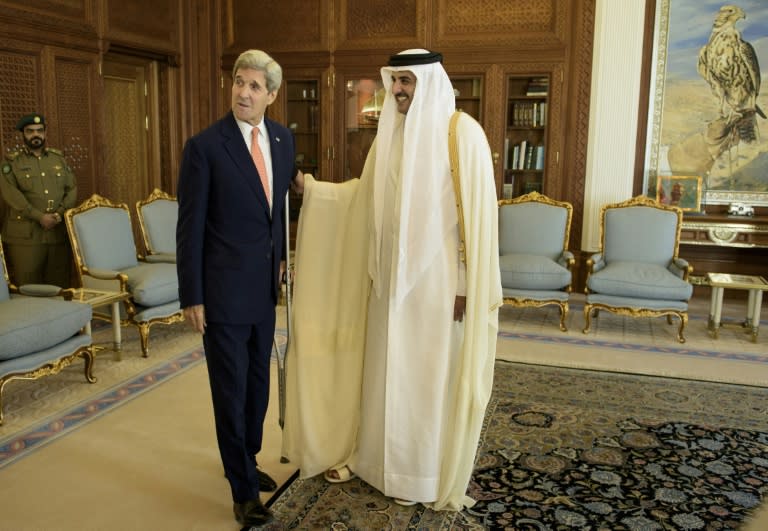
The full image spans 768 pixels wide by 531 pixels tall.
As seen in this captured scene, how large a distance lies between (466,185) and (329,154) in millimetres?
4830

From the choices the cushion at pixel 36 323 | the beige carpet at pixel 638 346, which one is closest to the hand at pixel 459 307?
the beige carpet at pixel 638 346

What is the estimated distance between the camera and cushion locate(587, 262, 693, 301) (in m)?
5.27

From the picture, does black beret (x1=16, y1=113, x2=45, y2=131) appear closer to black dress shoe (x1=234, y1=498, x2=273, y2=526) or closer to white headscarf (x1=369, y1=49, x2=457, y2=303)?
white headscarf (x1=369, y1=49, x2=457, y2=303)

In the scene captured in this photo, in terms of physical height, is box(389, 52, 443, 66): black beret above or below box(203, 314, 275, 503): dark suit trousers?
above

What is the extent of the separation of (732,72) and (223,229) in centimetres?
578

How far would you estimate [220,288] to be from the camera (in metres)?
2.42

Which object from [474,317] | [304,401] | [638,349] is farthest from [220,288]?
[638,349]

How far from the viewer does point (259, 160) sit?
2510 mm

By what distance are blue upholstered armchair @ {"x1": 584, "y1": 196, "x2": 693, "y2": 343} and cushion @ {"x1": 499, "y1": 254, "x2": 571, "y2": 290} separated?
226 mm

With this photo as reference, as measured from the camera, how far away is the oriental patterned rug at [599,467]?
8.54ft

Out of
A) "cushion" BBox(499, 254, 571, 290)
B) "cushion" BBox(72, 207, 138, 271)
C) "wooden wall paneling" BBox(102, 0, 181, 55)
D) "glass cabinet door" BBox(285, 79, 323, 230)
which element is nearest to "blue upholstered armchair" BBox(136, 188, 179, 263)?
"cushion" BBox(72, 207, 138, 271)

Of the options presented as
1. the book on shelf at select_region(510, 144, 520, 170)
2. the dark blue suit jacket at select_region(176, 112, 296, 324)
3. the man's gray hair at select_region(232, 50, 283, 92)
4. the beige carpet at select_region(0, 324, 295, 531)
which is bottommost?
the beige carpet at select_region(0, 324, 295, 531)

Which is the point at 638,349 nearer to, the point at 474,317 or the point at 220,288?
the point at 474,317

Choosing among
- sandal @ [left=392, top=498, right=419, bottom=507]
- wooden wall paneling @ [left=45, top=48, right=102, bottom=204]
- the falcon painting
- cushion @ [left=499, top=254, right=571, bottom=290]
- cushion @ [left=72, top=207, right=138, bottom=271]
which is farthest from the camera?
the falcon painting
